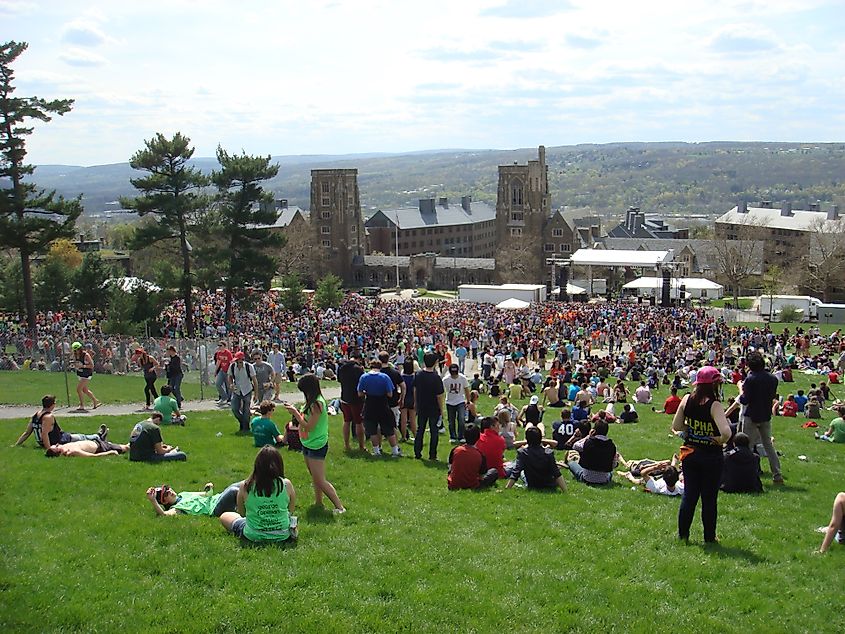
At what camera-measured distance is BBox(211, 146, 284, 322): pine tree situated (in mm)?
39812

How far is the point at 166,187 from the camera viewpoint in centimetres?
3719

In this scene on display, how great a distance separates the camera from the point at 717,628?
233 inches

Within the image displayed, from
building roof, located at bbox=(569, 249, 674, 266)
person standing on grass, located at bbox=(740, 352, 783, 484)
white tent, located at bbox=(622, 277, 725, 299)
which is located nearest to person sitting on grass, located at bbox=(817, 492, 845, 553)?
person standing on grass, located at bbox=(740, 352, 783, 484)

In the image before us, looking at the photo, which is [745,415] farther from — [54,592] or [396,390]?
[54,592]

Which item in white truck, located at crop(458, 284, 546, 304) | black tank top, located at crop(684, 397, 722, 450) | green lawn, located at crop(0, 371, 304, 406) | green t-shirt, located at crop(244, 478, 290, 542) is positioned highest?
black tank top, located at crop(684, 397, 722, 450)

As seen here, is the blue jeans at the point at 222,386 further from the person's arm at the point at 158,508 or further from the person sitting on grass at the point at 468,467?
the person's arm at the point at 158,508

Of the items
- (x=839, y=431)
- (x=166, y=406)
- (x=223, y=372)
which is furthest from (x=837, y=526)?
(x=223, y=372)

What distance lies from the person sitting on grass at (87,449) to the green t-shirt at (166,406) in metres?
2.48

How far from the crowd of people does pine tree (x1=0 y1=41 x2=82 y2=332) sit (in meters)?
3.99

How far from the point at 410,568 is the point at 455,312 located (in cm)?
4013

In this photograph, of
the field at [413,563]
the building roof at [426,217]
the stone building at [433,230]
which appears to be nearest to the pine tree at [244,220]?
the field at [413,563]

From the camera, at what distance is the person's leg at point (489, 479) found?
9.91 meters

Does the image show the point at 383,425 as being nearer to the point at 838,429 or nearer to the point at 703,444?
the point at 703,444

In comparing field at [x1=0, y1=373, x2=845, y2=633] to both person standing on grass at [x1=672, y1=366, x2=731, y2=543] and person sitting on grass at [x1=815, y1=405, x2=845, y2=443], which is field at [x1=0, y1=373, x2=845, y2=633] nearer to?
Answer: person standing on grass at [x1=672, y1=366, x2=731, y2=543]
